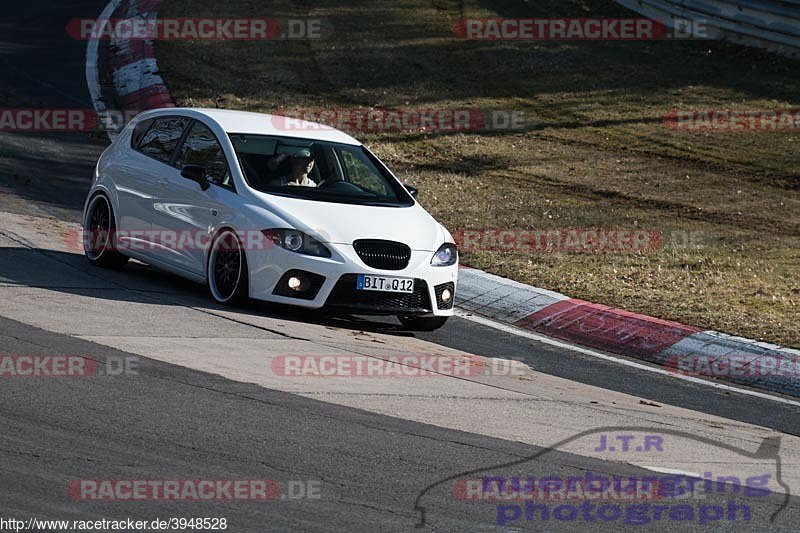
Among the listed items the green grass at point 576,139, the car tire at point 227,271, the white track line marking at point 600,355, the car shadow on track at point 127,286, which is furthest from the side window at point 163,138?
the green grass at point 576,139

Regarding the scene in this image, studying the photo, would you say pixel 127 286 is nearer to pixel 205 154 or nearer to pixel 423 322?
pixel 205 154

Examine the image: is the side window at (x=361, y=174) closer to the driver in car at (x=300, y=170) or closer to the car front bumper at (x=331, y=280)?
the driver in car at (x=300, y=170)

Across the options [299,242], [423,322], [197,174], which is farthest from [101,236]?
[423,322]

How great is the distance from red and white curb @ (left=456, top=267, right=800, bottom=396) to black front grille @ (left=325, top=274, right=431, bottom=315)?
1365mm

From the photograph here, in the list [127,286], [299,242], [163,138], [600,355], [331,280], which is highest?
[163,138]

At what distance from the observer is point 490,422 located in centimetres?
754

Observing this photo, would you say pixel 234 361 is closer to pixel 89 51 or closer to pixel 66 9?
pixel 89 51

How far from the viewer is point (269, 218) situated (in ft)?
33.3

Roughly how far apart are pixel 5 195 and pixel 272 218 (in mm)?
5610

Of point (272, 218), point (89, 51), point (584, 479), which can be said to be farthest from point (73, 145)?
point (584, 479)

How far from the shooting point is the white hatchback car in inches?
397

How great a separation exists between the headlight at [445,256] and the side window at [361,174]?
892mm

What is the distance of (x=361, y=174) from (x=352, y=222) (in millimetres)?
1109

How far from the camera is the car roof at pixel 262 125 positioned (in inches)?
445
